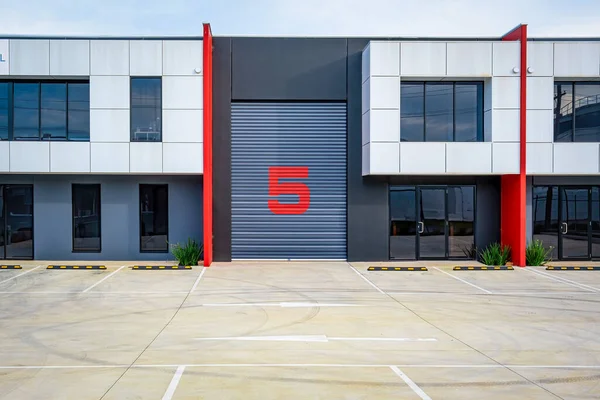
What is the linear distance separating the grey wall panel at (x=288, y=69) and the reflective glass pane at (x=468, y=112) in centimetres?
399

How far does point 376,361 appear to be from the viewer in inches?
284

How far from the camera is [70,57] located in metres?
16.6

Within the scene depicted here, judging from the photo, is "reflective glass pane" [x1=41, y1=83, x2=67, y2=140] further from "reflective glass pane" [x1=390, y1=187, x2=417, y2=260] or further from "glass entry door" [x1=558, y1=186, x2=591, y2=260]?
"glass entry door" [x1=558, y1=186, x2=591, y2=260]

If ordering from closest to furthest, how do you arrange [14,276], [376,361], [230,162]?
1. [376,361]
2. [14,276]
3. [230,162]

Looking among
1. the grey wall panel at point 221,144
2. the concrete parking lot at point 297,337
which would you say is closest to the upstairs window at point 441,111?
the concrete parking lot at point 297,337

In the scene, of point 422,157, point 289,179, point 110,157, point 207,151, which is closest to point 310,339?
point 422,157

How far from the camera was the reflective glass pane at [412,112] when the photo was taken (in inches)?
663

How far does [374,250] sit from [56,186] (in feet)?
37.9

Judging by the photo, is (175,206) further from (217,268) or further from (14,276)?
(14,276)

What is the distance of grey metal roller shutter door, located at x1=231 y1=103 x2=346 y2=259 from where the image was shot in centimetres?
1766

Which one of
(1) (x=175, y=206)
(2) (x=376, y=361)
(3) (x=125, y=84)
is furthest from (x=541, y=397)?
(3) (x=125, y=84)

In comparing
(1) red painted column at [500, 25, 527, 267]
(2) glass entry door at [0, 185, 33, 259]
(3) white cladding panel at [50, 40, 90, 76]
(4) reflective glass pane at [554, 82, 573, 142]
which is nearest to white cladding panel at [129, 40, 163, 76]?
(3) white cladding panel at [50, 40, 90, 76]

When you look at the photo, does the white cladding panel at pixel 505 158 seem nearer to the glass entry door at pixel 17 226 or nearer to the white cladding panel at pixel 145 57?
the white cladding panel at pixel 145 57

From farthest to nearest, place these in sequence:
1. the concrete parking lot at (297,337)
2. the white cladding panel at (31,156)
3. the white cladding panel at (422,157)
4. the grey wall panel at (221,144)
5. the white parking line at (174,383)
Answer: the grey wall panel at (221,144) → the white cladding panel at (31,156) → the white cladding panel at (422,157) → the concrete parking lot at (297,337) → the white parking line at (174,383)
